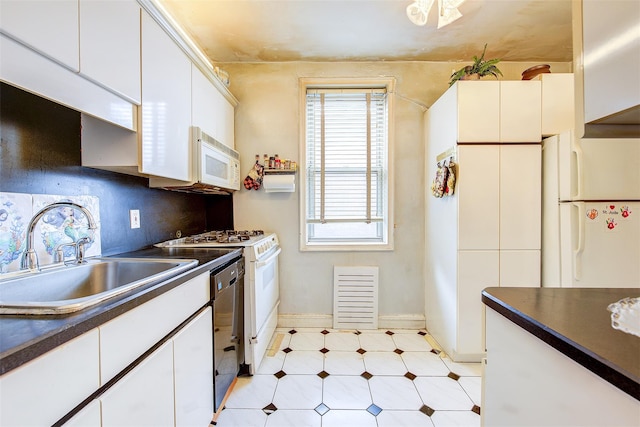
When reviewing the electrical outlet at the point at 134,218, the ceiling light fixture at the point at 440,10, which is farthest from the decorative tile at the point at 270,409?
the ceiling light fixture at the point at 440,10

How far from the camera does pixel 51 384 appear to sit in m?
0.60

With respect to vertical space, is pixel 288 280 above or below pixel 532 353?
below

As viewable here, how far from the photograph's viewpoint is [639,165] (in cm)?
171

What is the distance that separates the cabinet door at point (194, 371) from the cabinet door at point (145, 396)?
0.18 feet

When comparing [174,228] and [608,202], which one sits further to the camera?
[174,228]

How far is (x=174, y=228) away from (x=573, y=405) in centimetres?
237

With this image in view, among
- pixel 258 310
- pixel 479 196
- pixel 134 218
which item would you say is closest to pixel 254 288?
pixel 258 310

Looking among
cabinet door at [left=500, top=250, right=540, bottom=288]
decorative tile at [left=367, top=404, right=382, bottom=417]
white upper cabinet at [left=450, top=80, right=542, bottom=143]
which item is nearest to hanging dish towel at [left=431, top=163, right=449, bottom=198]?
white upper cabinet at [left=450, top=80, right=542, bottom=143]

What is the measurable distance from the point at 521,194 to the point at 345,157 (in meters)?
1.56

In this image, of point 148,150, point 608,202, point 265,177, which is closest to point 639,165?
point 608,202

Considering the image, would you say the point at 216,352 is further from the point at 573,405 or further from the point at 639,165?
the point at 639,165

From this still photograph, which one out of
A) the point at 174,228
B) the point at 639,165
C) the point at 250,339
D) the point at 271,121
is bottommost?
the point at 250,339

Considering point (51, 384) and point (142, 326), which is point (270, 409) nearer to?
point (142, 326)

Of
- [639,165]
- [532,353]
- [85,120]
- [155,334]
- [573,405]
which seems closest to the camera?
[573,405]
